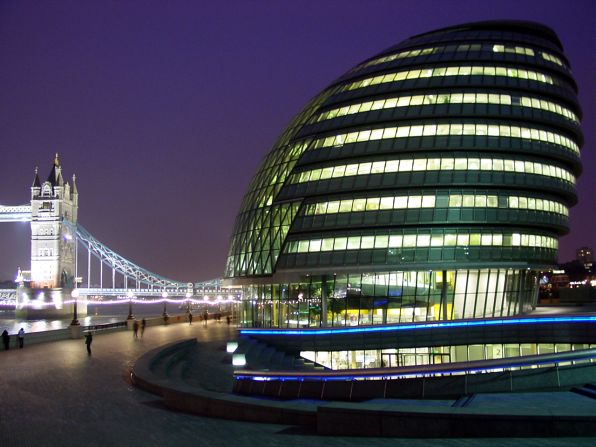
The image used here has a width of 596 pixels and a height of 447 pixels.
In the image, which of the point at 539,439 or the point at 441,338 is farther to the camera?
the point at 441,338

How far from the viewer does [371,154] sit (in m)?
56.8

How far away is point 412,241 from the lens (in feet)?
177

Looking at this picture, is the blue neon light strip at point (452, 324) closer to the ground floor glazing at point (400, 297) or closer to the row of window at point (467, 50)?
the ground floor glazing at point (400, 297)

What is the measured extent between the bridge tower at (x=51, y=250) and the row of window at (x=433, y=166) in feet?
418

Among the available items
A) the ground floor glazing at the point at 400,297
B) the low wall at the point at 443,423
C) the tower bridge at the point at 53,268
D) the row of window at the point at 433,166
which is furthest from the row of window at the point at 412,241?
the tower bridge at the point at 53,268

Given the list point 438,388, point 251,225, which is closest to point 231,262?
point 251,225

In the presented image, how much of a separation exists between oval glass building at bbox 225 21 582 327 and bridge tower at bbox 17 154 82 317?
12187cm

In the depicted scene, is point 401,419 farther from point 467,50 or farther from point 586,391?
point 467,50

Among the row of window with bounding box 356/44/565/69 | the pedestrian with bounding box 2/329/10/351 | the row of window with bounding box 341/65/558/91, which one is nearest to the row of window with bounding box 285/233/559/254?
the row of window with bounding box 341/65/558/91

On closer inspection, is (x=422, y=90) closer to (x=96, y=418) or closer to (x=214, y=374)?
(x=214, y=374)

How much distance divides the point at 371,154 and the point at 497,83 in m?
12.4

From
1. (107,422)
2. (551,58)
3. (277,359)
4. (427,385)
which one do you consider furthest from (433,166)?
(107,422)

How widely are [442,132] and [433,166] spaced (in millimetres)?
→ 3113

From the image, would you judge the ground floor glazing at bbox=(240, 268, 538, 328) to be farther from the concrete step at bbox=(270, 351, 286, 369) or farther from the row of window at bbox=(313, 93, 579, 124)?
the row of window at bbox=(313, 93, 579, 124)
